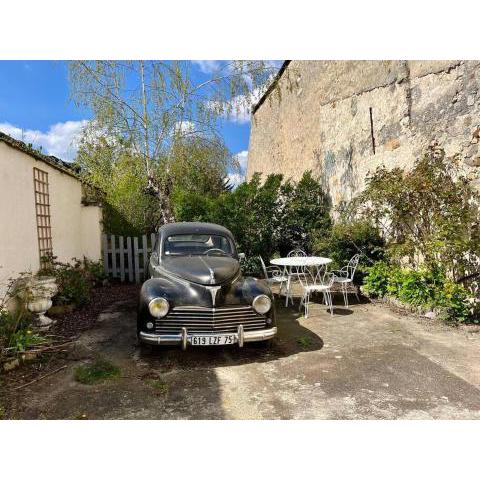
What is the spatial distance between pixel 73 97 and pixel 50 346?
5.24 metres

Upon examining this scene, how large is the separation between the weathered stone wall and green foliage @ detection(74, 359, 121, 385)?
5.23 meters

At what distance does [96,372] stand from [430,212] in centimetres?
524

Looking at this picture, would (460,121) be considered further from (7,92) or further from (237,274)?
(7,92)

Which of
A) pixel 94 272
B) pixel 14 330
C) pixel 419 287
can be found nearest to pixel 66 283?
pixel 94 272

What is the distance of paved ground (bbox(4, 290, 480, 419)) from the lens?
2930mm

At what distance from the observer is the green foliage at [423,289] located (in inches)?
203

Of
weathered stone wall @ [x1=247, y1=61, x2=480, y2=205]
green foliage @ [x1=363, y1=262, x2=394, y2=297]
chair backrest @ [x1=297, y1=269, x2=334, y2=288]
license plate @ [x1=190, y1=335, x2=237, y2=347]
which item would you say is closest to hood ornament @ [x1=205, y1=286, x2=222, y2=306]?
license plate @ [x1=190, y1=335, x2=237, y2=347]

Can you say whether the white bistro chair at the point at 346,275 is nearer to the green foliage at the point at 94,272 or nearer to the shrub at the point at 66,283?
the shrub at the point at 66,283

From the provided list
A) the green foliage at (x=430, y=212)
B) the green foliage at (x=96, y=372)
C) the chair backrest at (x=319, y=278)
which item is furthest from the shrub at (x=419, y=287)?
the green foliage at (x=96, y=372)

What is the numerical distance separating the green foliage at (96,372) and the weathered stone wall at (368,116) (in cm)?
523

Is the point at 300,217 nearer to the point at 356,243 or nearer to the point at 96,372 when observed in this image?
the point at 356,243

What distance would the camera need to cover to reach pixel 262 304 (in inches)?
162
